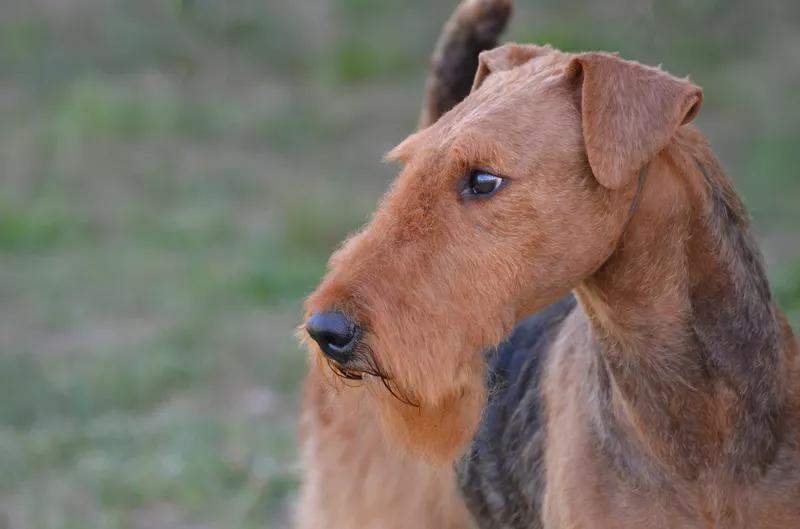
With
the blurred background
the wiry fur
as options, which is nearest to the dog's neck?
the wiry fur

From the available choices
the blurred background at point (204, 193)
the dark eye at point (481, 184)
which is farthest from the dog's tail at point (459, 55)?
the dark eye at point (481, 184)

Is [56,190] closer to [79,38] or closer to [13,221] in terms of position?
[13,221]

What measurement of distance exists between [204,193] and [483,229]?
23.7 feet

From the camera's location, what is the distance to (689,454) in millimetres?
2328

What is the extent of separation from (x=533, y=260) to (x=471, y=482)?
1.12 m

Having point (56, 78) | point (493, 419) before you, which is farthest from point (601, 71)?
point (56, 78)

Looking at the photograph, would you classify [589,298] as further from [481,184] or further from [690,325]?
[481,184]

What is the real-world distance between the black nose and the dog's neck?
62 centimetres

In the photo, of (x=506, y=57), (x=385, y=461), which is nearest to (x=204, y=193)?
(x=385, y=461)

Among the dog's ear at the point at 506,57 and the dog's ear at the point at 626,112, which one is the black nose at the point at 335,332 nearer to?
the dog's ear at the point at 626,112

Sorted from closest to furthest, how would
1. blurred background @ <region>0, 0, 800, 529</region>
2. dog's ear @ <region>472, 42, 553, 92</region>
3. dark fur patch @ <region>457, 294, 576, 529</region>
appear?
1. dog's ear @ <region>472, 42, 553, 92</region>
2. dark fur patch @ <region>457, 294, 576, 529</region>
3. blurred background @ <region>0, 0, 800, 529</region>

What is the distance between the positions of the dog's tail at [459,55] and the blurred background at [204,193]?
0.91 m

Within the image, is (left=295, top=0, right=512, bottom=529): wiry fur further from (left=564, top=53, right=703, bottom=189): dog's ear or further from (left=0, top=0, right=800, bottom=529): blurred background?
(left=564, top=53, right=703, bottom=189): dog's ear

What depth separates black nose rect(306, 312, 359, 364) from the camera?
6.70 ft
